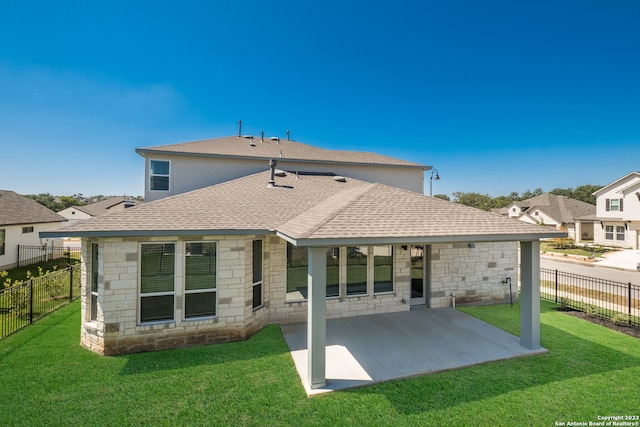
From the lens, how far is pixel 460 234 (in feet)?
19.1

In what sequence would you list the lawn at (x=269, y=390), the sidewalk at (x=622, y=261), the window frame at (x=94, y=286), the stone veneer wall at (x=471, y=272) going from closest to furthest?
the lawn at (x=269, y=390), the window frame at (x=94, y=286), the stone veneer wall at (x=471, y=272), the sidewalk at (x=622, y=261)

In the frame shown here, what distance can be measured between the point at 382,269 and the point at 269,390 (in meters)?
5.47

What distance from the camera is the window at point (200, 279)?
682cm

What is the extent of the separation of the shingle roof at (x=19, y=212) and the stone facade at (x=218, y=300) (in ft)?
58.1

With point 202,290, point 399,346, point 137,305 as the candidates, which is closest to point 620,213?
point 399,346

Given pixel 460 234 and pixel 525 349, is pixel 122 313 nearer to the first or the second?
pixel 460 234

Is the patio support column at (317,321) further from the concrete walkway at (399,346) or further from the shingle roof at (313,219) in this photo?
the shingle roof at (313,219)

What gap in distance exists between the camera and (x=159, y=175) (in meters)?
11.9

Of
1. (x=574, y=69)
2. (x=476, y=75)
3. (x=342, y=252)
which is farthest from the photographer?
(x=476, y=75)

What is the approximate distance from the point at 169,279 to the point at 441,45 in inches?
675

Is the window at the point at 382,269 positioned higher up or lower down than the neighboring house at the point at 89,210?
lower down

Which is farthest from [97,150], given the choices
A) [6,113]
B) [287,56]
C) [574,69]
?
[574,69]

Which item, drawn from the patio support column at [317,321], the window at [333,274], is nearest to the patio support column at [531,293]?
the window at [333,274]

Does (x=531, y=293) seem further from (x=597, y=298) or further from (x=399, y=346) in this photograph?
(x=597, y=298)
